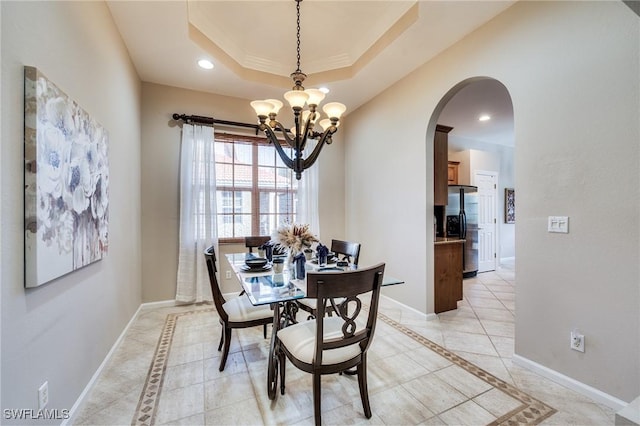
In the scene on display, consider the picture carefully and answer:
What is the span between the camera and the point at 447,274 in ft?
10.8

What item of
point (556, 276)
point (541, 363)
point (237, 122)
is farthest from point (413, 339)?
point (237, 122)

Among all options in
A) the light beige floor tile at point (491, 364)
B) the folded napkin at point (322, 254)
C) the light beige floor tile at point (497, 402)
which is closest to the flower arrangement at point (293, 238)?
the folded napkin at point (322, 254)

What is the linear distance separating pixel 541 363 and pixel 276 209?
352 cm

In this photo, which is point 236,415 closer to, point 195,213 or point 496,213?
point 195,213

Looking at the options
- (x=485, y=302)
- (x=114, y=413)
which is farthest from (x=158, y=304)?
(x=485, y=302)

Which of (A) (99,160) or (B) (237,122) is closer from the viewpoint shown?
(A) (99,160)

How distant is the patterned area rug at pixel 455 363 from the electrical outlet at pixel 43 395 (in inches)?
18.9

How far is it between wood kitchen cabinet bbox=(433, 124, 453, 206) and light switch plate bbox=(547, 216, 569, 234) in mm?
1505

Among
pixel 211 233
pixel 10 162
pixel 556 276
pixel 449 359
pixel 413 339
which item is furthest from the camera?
pixel 211 233

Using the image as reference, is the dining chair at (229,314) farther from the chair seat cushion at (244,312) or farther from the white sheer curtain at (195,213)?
the white sheer curtain at (195,213)

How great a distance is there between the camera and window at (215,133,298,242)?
13.0 feet

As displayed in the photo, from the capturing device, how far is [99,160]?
1.97 meters

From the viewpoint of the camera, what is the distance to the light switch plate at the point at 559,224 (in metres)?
1.89

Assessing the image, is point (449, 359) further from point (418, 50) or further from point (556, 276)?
point (418, 50)
